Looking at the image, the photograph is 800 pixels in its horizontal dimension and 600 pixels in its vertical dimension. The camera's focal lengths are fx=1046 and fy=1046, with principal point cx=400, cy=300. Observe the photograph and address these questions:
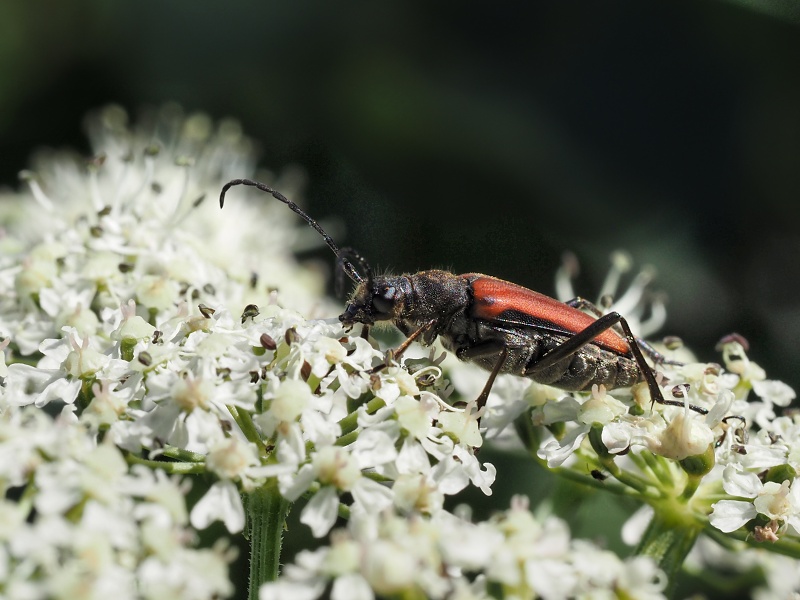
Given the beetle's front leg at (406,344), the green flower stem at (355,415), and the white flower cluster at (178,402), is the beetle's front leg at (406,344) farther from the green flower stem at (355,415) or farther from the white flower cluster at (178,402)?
the green flower stem at (355,415)

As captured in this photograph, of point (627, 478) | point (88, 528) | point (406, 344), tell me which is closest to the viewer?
point (88, 528)

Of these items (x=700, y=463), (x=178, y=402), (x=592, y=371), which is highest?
(x=592, y=371)

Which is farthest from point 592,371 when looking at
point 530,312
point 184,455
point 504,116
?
point 504,116

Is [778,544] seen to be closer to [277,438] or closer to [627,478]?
[627,478]

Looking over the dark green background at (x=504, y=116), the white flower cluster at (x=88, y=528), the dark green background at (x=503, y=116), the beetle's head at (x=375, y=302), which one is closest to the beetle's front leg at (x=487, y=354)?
the beetle's head at (x=375, y=302)

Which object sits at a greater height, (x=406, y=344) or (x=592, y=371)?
(x=592, y=371)

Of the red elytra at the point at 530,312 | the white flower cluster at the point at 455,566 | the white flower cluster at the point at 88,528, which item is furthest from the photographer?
the red elytra at the point at 530,312

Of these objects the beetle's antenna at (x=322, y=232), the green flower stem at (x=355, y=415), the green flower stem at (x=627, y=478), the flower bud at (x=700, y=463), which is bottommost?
the green flower stem at (x=355, y=415)
